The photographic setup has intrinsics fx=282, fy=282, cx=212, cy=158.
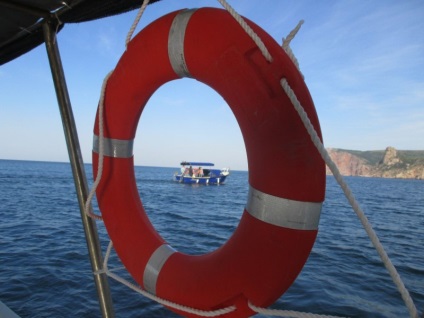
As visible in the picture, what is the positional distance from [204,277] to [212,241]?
7230 mm

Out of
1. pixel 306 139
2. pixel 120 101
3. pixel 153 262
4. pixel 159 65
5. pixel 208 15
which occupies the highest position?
pixel 208 15

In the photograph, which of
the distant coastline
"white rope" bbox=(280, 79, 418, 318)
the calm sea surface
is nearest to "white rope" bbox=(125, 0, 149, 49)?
"white rope" bbox=(280, 79, 418, 318)

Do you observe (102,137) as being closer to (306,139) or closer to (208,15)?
(208,15)

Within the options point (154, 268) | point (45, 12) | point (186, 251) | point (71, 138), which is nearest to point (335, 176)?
point (154, 268)

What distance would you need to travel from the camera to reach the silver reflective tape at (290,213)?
90 centimetres

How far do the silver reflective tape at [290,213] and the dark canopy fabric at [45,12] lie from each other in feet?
3.84

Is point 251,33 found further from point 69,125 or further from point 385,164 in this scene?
point 385,164

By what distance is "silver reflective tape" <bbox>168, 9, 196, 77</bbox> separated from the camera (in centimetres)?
111

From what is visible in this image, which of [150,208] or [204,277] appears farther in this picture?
[150,208]

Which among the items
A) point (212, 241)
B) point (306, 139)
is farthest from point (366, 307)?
point (306, 139)

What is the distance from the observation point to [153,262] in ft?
4.19

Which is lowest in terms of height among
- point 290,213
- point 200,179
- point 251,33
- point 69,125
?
point 200,179

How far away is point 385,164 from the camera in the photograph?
105438 mm

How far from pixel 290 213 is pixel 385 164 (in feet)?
403
